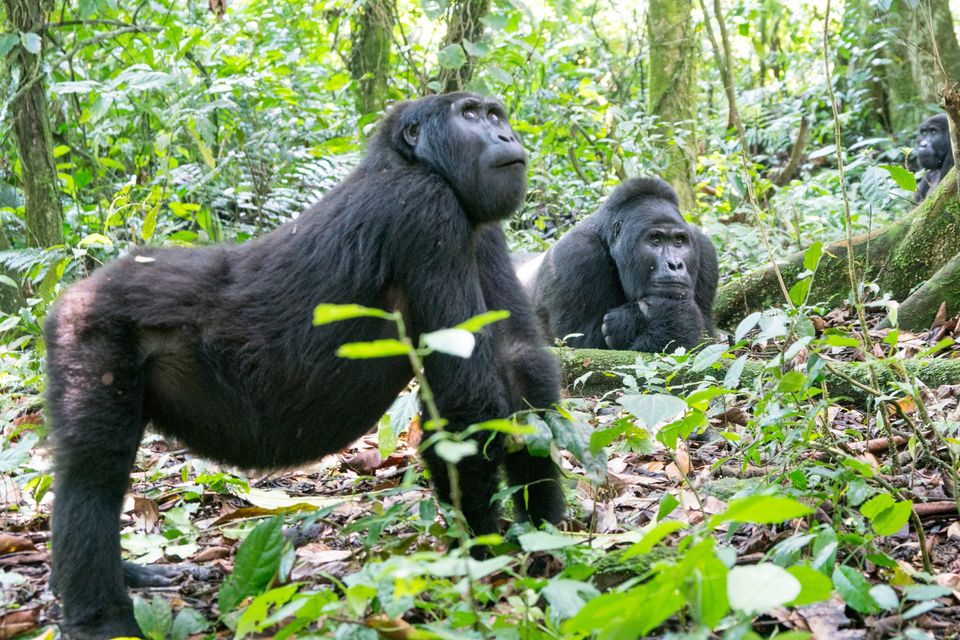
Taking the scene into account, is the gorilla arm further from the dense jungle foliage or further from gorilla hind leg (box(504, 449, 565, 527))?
gorilla hind leg (box(504, 449, 565, 527))

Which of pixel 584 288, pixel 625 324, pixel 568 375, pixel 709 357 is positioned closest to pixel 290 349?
pixel 709 357

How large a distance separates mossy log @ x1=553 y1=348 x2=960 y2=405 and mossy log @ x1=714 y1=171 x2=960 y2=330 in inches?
51.5

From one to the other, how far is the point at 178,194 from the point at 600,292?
3488 mm

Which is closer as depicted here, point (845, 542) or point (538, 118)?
point (845, 542)

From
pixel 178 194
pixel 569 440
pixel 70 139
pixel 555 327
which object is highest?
pixel 70 139

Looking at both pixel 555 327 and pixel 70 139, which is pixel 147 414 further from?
pixel 70 139

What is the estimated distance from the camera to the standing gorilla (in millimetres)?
3146

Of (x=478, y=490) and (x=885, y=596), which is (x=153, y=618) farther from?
(x=885, y=596)

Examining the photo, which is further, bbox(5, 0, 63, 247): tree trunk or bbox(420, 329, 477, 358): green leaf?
bbox(5, 0, 63, 247): tree trunk

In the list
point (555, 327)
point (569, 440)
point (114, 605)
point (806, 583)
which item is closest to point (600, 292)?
point (555, 327)

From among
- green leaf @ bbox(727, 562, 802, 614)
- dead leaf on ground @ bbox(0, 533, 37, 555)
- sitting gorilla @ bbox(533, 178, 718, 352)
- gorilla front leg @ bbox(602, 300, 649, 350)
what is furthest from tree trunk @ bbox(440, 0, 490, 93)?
green leaf @ bbox(727, 562, 802, 614)

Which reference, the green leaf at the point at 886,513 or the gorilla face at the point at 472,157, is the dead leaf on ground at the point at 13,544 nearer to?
the gorilla face at the point at 472,157

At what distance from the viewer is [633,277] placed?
23.4 feet

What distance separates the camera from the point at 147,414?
3445mm
